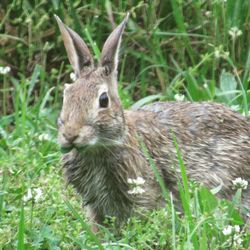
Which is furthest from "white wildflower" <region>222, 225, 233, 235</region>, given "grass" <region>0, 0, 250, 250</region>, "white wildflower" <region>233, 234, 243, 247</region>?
"grass" <region>0, 0, 250, 250</region>

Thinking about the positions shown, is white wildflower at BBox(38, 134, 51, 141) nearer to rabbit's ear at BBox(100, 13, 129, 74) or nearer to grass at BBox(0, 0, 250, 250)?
grass at BBox(0, 0, 250, 250)

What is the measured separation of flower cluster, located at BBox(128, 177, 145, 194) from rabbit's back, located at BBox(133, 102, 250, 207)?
0.39m

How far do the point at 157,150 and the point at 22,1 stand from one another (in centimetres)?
250

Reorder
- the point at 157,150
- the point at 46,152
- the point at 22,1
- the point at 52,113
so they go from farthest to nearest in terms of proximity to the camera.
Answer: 1. the point at 22,1
2. the point at 52,113
3. the point at 46,152
4. the point at 157,150

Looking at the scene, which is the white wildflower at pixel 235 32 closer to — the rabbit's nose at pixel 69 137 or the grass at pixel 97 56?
the grass at pixel 97 56

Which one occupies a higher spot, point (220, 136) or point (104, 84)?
point (104, 84)

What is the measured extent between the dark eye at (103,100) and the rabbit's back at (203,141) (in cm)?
47

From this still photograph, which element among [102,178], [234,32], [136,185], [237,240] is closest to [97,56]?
[234,32]

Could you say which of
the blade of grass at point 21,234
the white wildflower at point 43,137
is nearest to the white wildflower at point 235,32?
the white wildflower at point 43,137

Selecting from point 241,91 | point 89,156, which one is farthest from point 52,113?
point 89,156

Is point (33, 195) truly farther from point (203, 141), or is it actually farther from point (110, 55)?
point (203, 141)

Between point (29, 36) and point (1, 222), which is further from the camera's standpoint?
point (29, 36)

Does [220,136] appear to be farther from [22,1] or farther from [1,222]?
[22,1]

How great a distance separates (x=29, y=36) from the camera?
7875 millimetres
